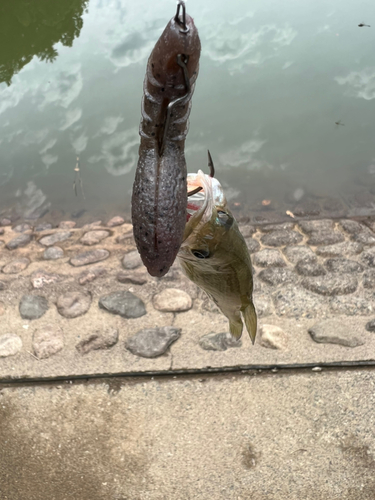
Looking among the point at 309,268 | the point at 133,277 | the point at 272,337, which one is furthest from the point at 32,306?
the point at 309,268

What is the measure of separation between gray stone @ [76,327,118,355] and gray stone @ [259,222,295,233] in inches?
110

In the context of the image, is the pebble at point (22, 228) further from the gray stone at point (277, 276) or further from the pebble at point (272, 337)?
the pebble at point (272, 337)

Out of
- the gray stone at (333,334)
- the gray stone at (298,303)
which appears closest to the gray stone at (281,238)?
the gray stone at (298,303)

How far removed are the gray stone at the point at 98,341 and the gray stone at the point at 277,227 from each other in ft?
9.17

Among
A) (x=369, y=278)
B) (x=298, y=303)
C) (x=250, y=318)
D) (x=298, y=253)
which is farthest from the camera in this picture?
(x=298, y=253)

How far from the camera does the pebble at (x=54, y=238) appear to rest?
6.17 m

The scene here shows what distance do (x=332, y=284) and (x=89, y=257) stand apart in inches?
123

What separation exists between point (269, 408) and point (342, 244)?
2.71 metres

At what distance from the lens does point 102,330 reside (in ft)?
14.5

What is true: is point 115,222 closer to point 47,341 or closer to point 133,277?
point 133,277

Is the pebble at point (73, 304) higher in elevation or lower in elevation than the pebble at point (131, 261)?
higher

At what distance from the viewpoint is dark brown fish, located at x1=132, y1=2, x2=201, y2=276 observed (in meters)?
0.91

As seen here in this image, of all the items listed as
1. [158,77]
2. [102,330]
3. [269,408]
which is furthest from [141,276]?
[158,77]

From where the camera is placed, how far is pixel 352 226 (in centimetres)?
587
